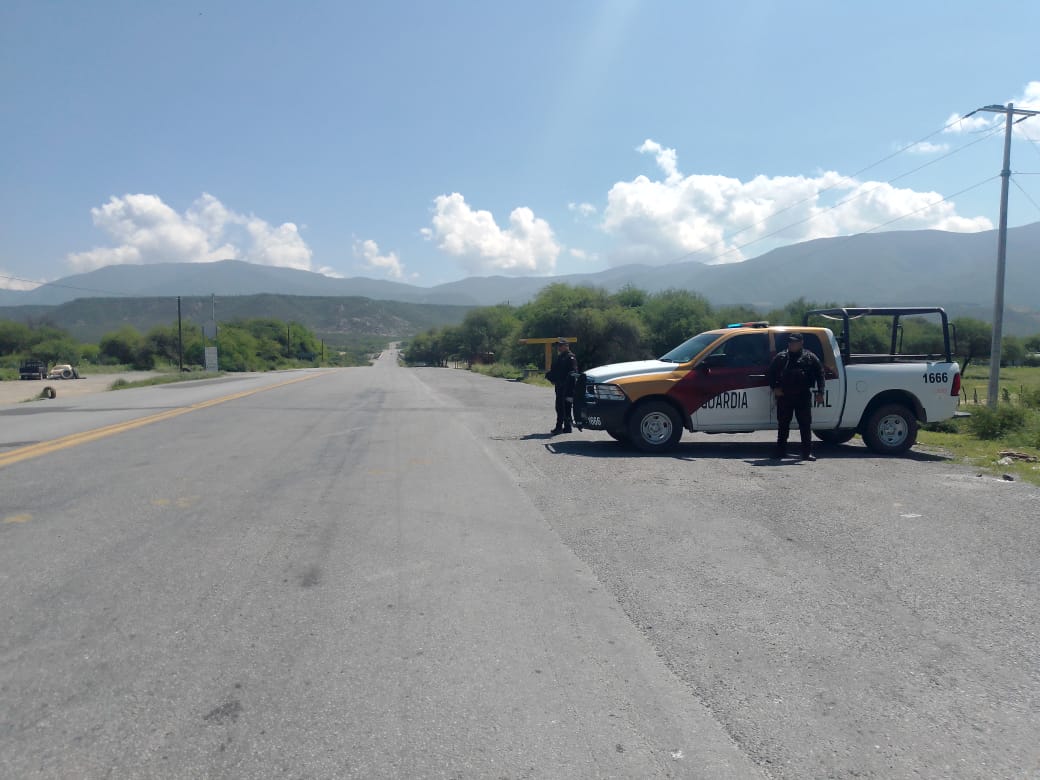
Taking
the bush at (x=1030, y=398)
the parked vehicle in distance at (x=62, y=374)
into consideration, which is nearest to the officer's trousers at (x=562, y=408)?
the bush at (x=1030, y=398)

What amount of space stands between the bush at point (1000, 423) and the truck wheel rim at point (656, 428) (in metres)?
7.46

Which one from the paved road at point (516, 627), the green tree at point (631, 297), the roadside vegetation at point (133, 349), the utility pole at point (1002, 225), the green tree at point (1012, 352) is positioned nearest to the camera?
the paved road at point (516, 627)

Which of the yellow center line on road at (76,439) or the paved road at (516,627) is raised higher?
the paved road at (516,627)

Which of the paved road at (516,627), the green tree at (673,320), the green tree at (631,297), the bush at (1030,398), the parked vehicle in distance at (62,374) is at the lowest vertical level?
the parked vehicle in distance at (62,374)

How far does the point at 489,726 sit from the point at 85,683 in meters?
2.02

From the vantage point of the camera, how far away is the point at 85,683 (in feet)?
12.7

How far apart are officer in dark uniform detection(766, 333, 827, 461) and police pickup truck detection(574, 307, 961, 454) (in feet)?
2.03

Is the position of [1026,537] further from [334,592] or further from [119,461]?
[119,461]

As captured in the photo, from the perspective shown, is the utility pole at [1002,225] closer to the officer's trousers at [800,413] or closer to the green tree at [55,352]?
the officer's trousers at [800,413]

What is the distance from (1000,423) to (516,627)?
1391 centimetres

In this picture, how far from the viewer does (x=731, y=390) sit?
11.7 meters

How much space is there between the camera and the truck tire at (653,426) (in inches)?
456

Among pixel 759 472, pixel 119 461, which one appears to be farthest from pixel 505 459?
pixel 119 461

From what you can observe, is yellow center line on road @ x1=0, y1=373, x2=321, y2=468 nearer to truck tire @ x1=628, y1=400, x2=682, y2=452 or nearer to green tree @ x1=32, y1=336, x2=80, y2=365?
truck tire @ x1=628, y1=400, x2=682, y2=452
